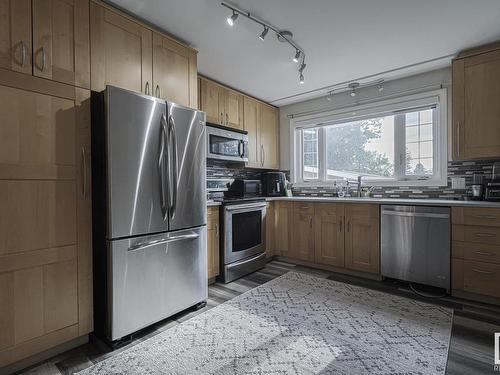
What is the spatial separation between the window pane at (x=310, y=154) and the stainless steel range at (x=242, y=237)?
1164mm

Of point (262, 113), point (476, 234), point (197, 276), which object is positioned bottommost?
point (197, 276)

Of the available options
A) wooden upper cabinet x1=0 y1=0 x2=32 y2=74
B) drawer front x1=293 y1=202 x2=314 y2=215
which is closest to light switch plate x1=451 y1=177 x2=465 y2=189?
drawer front x1=293 y1=202 x2=314 y2=215

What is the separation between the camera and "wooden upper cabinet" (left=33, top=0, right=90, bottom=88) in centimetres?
164

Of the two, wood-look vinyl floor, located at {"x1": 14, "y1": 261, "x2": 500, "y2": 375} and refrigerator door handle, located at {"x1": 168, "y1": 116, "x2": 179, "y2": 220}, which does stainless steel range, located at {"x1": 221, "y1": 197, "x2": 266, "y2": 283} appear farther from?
refrigerator door handle, located at {"x1": 168, "y1": 116, "x2": 179, "y2": 220}

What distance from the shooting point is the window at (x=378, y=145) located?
3.25m

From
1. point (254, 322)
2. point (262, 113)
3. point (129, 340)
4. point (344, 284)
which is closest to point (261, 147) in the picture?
point (262, 113)

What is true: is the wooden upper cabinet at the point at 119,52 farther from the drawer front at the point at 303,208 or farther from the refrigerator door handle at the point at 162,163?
the drawer front at the point at 303,208

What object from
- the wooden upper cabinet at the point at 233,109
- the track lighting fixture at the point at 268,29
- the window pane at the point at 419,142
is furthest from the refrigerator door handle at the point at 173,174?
the window pane at the point at 419,142

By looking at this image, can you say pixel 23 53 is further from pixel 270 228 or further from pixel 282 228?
pixel 282 228

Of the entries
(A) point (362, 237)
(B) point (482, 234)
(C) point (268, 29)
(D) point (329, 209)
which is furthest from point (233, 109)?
(B) point (482, 234)

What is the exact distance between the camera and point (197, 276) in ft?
7.77

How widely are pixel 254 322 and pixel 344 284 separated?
4.29ft

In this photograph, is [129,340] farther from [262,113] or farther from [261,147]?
[262,113]

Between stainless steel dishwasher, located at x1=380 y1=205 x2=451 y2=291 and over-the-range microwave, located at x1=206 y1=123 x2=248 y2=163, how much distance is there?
6.10 ft
